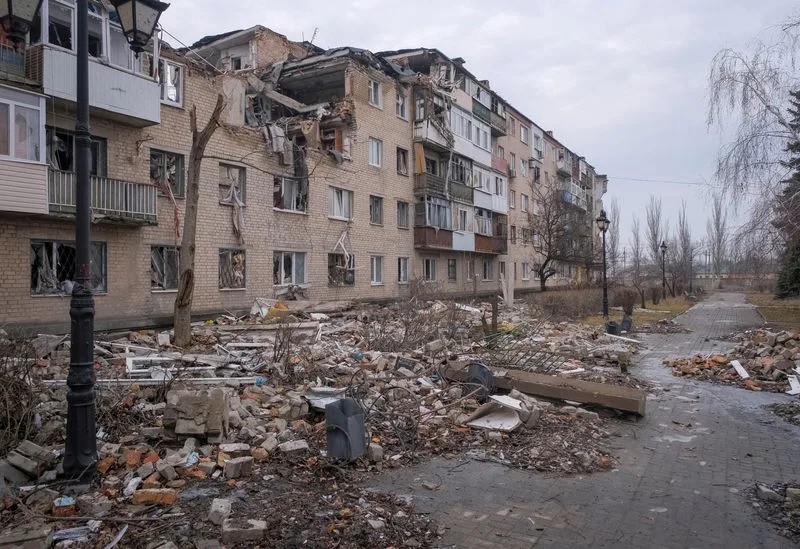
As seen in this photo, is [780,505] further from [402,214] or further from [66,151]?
[402,214]

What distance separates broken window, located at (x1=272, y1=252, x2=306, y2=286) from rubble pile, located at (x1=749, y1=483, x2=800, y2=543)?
18.8 meters

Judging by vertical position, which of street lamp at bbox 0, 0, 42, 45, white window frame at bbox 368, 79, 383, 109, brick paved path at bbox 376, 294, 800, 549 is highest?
white window frame at bbox 368, 79, 383, 109

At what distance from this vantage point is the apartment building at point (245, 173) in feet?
46.3

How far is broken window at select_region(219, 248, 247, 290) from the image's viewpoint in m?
19.7

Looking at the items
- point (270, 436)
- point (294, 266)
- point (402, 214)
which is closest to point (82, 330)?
point (270, 436)

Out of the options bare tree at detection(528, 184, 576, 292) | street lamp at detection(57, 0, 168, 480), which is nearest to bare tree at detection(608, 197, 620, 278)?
bare tree at detection(528, 184, 576, 292)

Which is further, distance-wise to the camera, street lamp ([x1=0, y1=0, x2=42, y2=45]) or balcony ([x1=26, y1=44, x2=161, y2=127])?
balcony ([x1=26, y1=44, x2=161, y2=127])

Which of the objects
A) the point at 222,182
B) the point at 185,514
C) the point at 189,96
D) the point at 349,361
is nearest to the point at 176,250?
the point at 222,182

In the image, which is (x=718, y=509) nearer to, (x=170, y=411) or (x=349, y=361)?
(x=170, y=411)

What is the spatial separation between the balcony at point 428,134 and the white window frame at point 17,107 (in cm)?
1970

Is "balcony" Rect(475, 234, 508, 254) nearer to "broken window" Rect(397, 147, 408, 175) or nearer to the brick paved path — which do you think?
"broken window" Rect(397, 147, 408, 175)

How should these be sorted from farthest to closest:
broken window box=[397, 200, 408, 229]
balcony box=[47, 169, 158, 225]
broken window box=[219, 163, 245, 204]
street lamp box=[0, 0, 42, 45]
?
broken window box=[397, 200, 408, 229] < broken window box=[219, 163, 245, 204] < balcony box=[47, 169, 158, 225] < street lamp box=[0, 0, 42, 45]

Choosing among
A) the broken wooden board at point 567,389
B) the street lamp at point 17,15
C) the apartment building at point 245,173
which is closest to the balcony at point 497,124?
the apartment building at point 245,173

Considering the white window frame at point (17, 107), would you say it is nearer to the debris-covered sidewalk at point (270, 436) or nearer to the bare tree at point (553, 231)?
the debris-covered sidewalk at point (270, 436)
